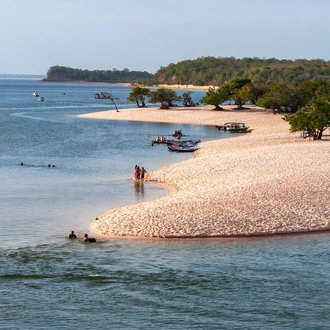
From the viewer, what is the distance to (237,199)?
3228 centimetres

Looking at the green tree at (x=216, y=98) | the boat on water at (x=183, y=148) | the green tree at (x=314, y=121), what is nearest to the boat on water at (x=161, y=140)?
the boat on water at (x=183, y=148)

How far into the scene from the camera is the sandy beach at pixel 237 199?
95.3 ft

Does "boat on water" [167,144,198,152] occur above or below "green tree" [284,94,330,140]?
below

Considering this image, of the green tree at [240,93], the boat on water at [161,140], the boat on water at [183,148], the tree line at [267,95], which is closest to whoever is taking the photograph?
the boat on water at [183,148]

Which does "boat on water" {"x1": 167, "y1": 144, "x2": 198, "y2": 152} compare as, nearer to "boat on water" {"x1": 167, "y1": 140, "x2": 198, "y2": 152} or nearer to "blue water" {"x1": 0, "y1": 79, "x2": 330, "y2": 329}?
"boat on water" {"x1": 167, "y1": 140, "x2": 198, "y2": 152}

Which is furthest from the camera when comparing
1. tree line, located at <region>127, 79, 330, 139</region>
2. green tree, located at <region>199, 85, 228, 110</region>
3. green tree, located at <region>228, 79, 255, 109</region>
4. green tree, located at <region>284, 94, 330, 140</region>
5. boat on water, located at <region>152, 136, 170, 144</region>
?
green tree, located at <region>228, 79, 255, 109</region>

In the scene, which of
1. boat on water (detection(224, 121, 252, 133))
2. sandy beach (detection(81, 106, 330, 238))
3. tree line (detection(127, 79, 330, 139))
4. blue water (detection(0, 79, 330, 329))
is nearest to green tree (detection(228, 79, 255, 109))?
tree line (detection(127, 79, 330, 139))

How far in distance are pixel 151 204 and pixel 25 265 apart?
9.26 metres

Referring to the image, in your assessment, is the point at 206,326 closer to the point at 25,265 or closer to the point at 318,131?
the point at 25,265

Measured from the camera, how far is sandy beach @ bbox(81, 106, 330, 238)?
29.0 m

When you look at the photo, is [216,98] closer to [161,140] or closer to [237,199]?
[161,140]

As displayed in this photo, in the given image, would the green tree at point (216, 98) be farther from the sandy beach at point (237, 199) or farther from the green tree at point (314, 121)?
the sandy beach at point (237, 199)

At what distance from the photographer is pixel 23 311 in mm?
20875

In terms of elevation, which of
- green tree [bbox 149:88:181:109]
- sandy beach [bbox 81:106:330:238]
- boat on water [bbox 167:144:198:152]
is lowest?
boat on water [bbox 167:144:198:152]
